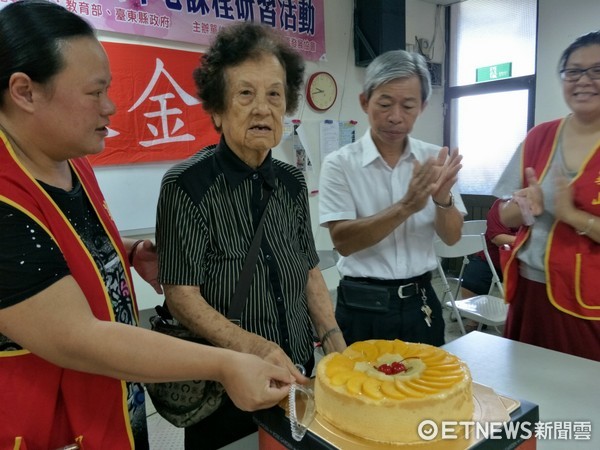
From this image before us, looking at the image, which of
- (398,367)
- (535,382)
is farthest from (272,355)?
(535,382)

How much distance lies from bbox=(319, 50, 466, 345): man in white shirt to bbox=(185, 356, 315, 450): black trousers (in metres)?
0.61

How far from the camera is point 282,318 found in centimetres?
112

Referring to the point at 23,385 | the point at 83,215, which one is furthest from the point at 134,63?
the point at 23,385

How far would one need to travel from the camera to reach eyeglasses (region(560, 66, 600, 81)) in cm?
141

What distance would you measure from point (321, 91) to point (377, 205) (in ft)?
8.23

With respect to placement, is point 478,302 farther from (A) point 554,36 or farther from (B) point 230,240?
(A) point 554,36

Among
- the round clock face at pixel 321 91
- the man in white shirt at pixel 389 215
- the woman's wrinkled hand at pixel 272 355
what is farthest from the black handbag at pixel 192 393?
the round clock face at pixel 321 91

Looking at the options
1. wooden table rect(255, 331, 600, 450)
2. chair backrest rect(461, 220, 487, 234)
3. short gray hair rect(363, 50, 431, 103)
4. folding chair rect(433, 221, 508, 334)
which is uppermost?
short gray hair rect(363, 50, 431, 103)

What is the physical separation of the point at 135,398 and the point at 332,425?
0.46 m

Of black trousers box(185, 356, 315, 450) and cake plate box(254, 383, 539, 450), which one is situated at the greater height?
cake plate box(254, 383, 539, 450)

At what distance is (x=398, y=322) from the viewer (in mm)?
1540

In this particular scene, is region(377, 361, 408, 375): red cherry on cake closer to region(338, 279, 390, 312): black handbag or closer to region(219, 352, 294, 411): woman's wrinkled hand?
region(219, 352, 294, 411): woman's wrinkled hand


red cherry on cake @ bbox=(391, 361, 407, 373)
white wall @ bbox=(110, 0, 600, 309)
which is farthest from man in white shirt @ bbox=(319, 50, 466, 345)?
white wall @ bbox=(110, 0, 600, 309)

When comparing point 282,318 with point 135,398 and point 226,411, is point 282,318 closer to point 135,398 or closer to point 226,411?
point 226,411
